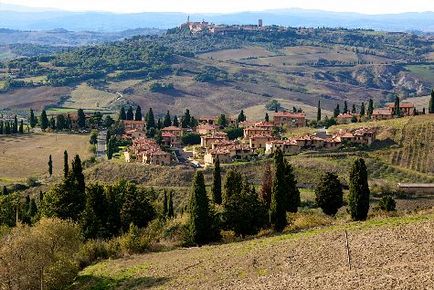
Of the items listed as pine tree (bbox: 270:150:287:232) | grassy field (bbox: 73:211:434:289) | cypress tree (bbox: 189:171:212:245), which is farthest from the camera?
pine tree (bbox: 270:150:287:232)

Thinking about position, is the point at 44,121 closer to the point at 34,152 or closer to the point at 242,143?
the point at 34,152

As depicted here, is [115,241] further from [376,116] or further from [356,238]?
[376,116]

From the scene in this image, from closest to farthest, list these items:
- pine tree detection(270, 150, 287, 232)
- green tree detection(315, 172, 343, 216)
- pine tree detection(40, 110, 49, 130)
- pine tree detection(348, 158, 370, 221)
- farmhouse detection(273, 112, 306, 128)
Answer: pine tree detection(270, 150, 287, 232) → pine tree detection(348, 158, 370, 221) → green tree detection(315, 172, 343, 216) → farmhouse detection(273, 112, 306, 128) → pine tree detection(40, 110, 49, 130)

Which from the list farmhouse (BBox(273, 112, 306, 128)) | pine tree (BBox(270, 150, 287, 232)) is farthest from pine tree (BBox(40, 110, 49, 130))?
pine tree (BBox(270, 150, 287, 232))

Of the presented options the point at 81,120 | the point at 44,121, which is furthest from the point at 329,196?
the point at 44,121

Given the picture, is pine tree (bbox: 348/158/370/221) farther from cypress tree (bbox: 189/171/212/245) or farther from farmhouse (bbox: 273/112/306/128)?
farmhouse (bbox: 273/112/306/128)

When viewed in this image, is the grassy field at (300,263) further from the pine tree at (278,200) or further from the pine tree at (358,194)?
the pine tree at (358,194)
